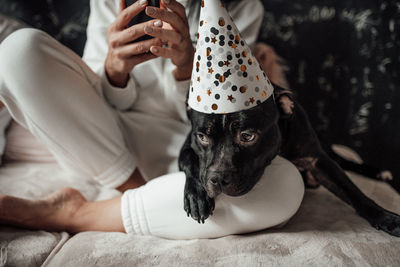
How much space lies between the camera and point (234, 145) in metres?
0.78

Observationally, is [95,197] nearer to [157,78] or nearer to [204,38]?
[157,78]

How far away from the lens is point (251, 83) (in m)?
0.76

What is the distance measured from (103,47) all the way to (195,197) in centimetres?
75

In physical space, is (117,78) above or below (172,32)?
below

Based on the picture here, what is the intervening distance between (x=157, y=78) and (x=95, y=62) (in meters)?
0.26

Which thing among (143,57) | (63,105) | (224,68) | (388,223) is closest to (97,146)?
(63,105)

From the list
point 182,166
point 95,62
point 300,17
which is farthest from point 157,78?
point 300,17

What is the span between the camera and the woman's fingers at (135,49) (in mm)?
930

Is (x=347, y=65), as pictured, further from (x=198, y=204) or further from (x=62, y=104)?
(x=62, y=104)

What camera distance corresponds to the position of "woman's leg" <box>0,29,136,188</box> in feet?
3.13

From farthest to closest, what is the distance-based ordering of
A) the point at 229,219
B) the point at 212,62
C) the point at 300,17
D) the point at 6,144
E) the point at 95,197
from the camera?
the point at 300,17 → the point at 6,144 → the point at 95,197 → the point at 229,219 → the point at 212,62

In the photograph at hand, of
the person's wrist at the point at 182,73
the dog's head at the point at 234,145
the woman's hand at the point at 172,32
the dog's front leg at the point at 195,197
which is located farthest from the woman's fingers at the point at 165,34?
the dog's front leg at the point at 195,197

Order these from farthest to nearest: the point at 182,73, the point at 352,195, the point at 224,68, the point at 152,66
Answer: the point at 152,66 < the point at 182,73 < the point at 352,195 < the point at 224,68

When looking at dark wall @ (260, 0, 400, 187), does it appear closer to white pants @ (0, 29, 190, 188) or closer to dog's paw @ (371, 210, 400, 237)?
dog's paw @ (371, 210, 400, 237)
